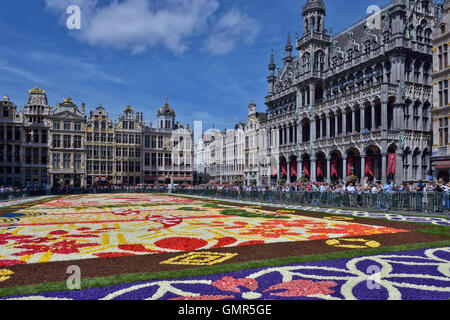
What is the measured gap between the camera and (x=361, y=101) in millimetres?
33531

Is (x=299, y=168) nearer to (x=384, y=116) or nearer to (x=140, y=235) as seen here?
(x=384, y=116)

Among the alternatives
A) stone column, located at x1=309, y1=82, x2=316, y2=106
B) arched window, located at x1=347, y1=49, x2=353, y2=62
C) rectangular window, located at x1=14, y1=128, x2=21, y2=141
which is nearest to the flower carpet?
arched window, located at x1=347, y1=49, x2=353, y2=62

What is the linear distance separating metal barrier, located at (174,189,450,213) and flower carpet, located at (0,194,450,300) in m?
4.99

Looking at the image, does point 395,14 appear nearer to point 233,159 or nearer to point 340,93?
point 340,93

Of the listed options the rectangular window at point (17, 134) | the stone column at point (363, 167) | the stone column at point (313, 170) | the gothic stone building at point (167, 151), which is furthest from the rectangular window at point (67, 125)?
the stone column at point (363, 167)

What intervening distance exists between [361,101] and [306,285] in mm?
32261

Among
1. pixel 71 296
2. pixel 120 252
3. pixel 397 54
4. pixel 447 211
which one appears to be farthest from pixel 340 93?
pixel 71 296

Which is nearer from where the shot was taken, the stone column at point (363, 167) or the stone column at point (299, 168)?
the stone column at point (363, 167)

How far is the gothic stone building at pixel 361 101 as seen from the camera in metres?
30.8

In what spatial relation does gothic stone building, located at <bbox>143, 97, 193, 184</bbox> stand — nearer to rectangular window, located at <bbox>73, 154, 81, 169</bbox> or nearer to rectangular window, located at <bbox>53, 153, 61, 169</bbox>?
rectangular window, located at <bbox>73, 154, 81, 169</bbox>

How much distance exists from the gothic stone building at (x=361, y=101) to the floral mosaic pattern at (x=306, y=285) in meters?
27.7

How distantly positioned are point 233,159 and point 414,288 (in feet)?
198

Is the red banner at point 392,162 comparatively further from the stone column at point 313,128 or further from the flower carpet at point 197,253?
the flower carpet at point 197,253

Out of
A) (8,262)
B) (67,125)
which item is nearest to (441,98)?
(8,262)
